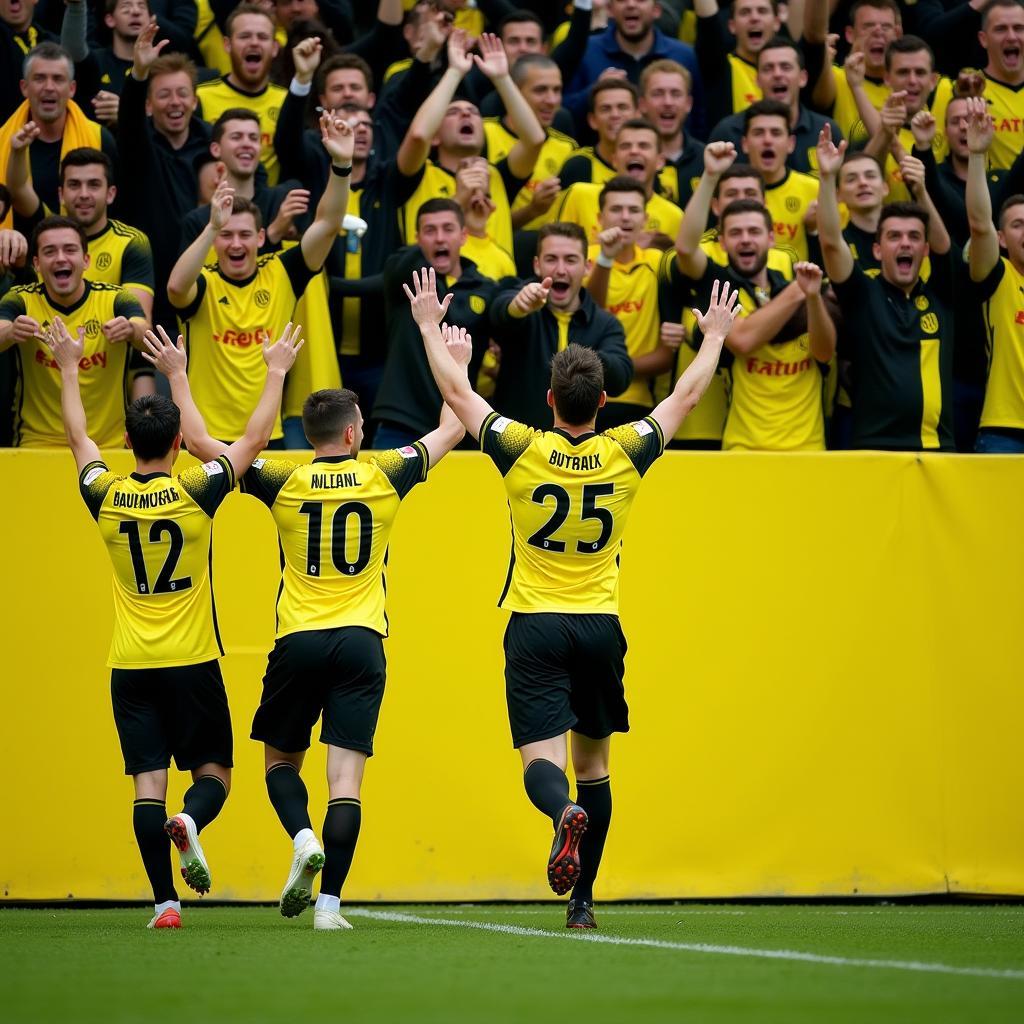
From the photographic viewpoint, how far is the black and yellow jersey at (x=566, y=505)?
24.2 feet

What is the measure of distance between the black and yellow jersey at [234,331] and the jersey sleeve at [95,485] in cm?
248

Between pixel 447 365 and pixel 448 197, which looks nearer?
pixel 447 365

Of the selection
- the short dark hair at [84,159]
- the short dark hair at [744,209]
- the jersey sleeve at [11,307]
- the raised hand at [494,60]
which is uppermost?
the raised hand at [494,60]

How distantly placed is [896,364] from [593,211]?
2.53 metres

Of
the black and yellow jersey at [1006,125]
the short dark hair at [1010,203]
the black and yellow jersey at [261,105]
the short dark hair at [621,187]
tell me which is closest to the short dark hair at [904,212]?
the short dark hair at [1010,203]

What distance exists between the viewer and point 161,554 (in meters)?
7.75

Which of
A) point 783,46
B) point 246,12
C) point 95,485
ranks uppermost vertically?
point 246,12

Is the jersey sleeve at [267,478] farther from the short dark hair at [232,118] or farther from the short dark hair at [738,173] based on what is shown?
the short dark hair at [738,173]

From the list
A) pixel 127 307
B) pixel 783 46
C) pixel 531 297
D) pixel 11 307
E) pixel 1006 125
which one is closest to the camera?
pixel 531 297

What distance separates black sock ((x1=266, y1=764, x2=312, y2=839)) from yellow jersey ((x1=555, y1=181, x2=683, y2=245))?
541cm

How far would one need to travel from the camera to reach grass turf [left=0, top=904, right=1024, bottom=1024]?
5062 millimetres

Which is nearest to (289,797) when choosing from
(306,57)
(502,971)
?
(502,971)

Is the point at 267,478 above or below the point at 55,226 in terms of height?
below

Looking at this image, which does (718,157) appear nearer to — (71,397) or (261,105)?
(261,105)
